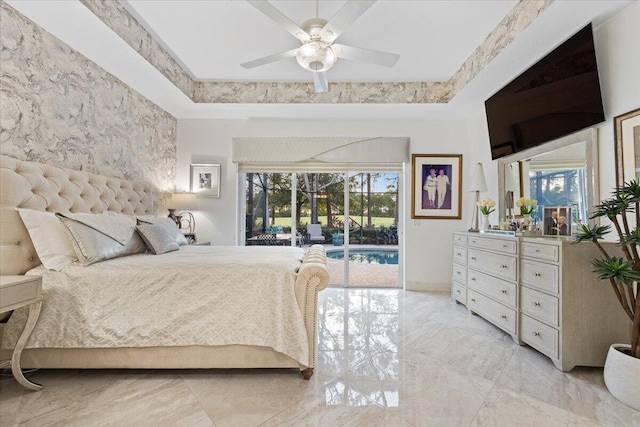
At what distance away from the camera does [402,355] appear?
236 cm

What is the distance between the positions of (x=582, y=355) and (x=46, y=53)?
14.5ft

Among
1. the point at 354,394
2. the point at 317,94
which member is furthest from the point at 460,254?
the point at 317,94

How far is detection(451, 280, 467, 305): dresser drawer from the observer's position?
3.52 m

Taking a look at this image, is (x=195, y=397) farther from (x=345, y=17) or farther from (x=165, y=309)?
(x=345, y=17)

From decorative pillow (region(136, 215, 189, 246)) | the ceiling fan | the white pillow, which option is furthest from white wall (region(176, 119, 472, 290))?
the white pillow

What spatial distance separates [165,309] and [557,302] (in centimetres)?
258

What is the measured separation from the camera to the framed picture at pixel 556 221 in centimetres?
252

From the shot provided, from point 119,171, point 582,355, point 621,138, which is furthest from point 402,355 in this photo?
point 119,171

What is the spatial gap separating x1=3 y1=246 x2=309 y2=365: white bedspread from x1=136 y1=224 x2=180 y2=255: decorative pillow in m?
0.60

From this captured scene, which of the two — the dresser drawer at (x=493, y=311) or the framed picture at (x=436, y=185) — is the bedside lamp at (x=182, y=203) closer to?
the framed picture at (x=436, y=185)


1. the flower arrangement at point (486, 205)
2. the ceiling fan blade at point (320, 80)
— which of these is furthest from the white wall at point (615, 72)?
the ceiling fan blade at point (320, 80)

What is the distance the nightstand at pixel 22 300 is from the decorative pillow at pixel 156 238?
0.86 metres

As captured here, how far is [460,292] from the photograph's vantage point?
3.63 meters

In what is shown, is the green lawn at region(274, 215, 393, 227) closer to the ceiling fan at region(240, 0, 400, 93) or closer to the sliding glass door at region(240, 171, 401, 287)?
the sliding glass door at region(240, 171, 401, 287)
